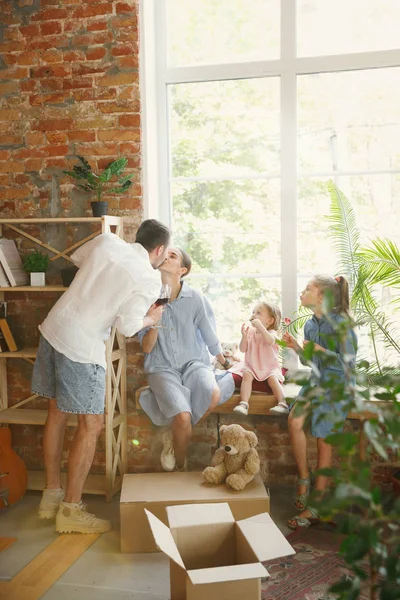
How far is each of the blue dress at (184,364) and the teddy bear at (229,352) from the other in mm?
88

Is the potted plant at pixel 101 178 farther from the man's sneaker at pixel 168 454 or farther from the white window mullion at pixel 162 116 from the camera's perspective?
the man's sneaker at pixel 168 454

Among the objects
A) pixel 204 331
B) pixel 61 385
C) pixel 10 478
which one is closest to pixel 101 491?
pixel 10 478

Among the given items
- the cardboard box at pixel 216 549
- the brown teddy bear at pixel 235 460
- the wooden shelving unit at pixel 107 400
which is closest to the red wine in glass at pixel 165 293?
the wooden shelving unit at pixel 107 400

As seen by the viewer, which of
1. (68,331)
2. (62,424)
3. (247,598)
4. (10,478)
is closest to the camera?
(247,598)

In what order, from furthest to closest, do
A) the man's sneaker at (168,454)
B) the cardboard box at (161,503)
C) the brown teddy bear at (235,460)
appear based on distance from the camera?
the man's sneaker at (168,454), the brown teddy bear at (235,460), the cardboard box at (161,503)

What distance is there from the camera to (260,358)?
372 cm

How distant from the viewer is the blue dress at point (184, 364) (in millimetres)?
3535

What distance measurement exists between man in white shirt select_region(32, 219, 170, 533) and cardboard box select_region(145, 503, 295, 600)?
2.72 feet

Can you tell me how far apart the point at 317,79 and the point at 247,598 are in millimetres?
2951

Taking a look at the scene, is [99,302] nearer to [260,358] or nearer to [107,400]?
[107,400]

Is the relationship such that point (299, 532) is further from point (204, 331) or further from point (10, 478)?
Result: point (10, 478)

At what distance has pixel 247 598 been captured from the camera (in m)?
2.05

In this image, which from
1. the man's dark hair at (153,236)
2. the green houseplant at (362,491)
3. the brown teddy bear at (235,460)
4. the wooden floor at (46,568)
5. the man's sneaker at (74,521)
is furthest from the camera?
the man's dark hair at (153,236)

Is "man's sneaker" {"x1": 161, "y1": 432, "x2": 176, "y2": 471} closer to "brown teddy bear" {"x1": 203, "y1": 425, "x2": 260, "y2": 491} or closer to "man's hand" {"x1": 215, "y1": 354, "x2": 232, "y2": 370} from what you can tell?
"brown teddy bear" {"x1": 203, "y1": 425, "x2": 260, "y2": 491}
